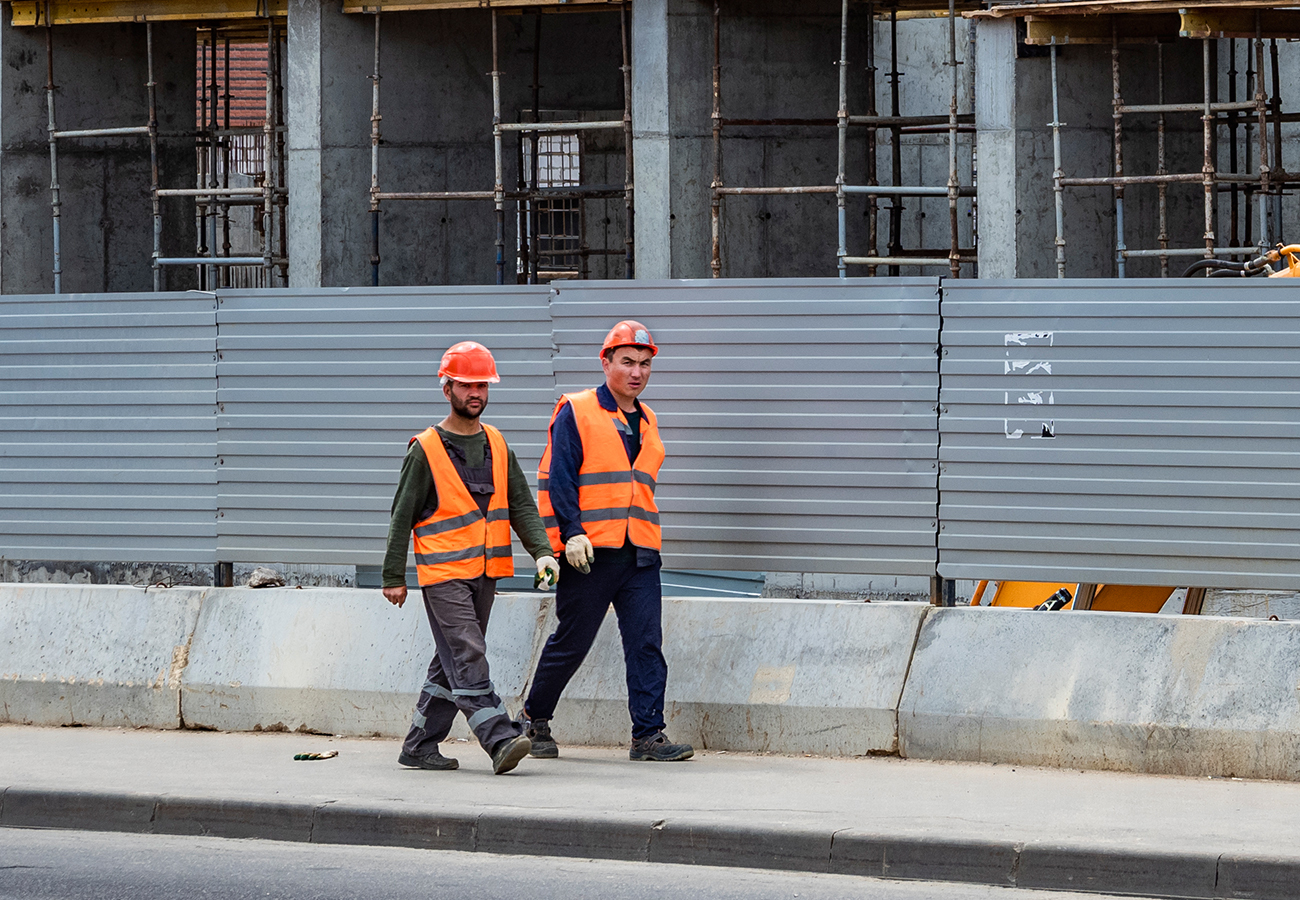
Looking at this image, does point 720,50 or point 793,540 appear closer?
point 793,540

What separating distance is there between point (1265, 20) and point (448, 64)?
885 centimetres

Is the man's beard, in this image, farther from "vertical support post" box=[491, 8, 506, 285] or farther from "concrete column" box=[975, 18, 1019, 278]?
"concrete column" box=[975, 18, 1019, 278]

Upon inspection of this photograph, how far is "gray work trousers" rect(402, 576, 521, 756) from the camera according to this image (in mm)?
7891

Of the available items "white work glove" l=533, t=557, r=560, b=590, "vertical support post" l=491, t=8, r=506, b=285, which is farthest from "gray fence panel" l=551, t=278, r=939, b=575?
"vertical support post" l=491, t=8, r=506, b=285

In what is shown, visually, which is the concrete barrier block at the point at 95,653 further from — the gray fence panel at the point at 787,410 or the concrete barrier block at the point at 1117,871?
the concrete barrier block at the point at 1117,871

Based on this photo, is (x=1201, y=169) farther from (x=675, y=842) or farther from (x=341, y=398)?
(x=675, y=842)

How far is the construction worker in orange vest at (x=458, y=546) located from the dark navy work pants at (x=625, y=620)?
0.25m

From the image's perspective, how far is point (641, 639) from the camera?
26.5 ft

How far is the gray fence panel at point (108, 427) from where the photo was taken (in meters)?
9.48

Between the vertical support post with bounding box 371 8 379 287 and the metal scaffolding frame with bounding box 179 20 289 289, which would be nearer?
the vertical support post with bounding box 371 8 379 287

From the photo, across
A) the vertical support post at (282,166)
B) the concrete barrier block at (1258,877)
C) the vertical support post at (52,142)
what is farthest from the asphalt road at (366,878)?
the vertical support post at (52,142)

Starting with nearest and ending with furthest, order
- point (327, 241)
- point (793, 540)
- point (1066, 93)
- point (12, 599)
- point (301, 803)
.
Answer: point (301, 803), point (793, 540), point (12, 599), point (1066, 93), point (327, 241)

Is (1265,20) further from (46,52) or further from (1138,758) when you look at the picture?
(46,52)

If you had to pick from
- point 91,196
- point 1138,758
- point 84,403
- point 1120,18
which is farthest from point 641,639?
point 91,196
